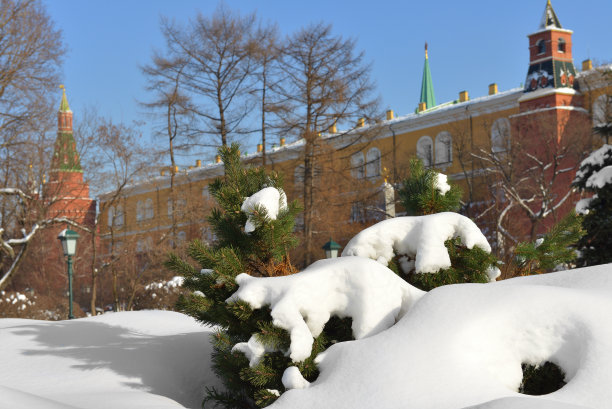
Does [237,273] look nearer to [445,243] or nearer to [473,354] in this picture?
[445,243]

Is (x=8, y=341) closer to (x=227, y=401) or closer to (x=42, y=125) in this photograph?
(x=227, y=401)

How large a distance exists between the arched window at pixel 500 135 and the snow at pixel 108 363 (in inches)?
1319

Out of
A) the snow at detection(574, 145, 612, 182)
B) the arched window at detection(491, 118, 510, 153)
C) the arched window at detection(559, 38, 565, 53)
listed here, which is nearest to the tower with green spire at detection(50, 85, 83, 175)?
the snow at detection(574, 145, 612, 182)

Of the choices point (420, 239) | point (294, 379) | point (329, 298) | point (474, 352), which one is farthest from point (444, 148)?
point (474, 352)

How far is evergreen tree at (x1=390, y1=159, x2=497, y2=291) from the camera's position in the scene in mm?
5523

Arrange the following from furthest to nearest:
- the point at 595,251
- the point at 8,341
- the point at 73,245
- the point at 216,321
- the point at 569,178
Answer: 1. the point at 569,178
2. the point at 73,245
3. the point at 595,251
4. the point at 8,341
5. the point at 216,321

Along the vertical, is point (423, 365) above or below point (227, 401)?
above

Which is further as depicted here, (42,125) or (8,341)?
(42,125)

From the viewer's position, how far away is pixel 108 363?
250 inches

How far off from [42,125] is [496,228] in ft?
60.0

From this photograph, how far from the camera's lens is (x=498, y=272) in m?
5.69

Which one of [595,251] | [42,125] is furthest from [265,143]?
[595,251]

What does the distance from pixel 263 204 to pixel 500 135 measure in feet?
124

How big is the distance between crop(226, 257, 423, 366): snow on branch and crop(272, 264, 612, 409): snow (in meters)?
0.29
